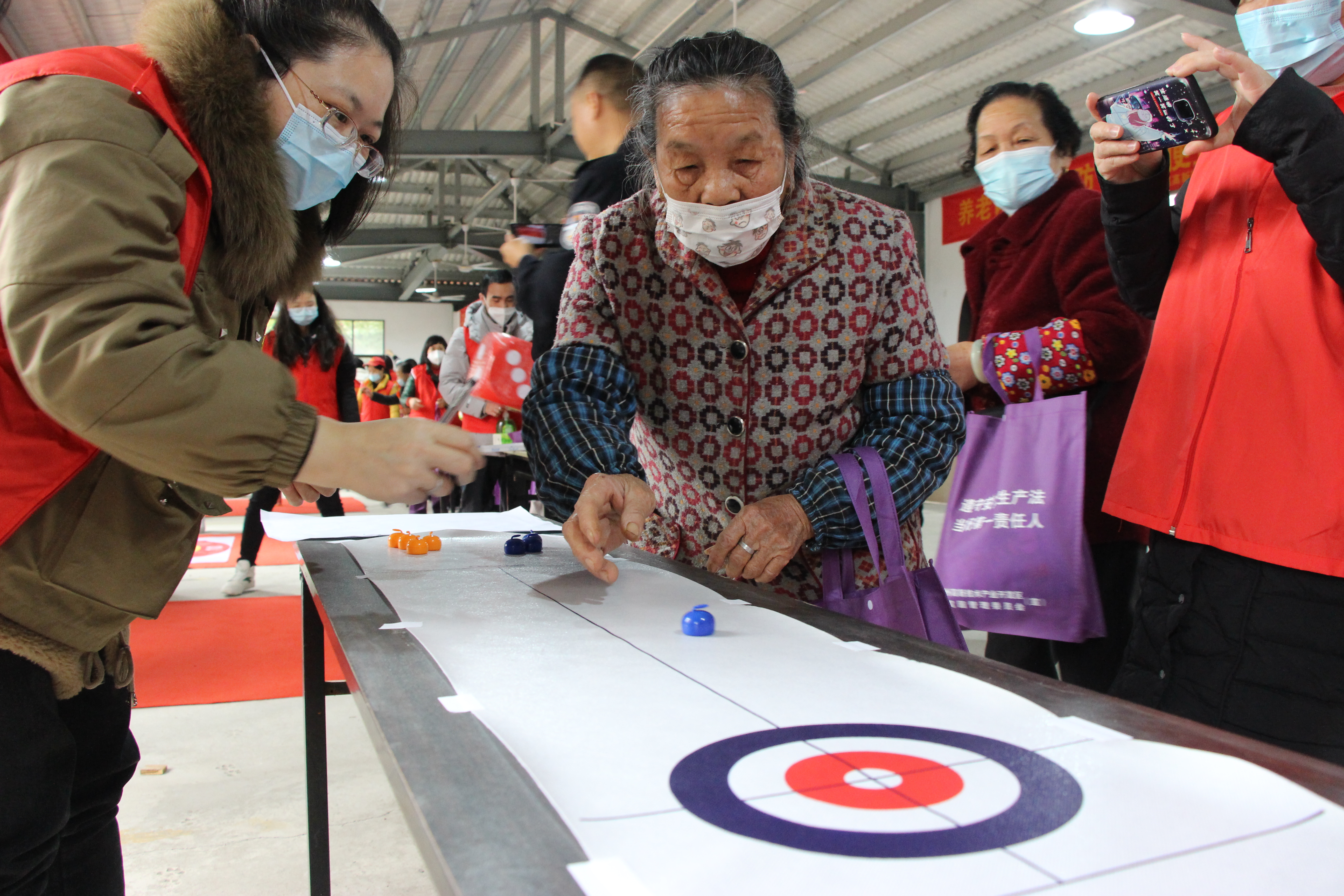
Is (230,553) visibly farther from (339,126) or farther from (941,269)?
(941,269)

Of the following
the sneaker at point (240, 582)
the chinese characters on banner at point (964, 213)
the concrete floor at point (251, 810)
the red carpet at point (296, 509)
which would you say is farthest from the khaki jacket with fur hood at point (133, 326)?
the chinese characters on banner at point (964, 213)

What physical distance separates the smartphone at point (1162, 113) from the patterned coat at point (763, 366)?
341 mm

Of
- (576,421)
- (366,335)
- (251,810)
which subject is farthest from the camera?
(366,335)

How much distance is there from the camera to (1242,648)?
1.19 m

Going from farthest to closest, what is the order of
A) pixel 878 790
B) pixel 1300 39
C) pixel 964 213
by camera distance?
pixel 964 213 < pixel 1300 39 < pixel 878 790

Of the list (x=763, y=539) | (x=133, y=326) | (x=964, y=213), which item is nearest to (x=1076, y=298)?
(x=763, y=539)

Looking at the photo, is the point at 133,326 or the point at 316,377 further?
the point at 316,377

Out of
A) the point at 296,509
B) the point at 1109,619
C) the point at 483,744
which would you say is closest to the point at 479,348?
the point at 296,509

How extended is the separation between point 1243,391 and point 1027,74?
7198 millimetres

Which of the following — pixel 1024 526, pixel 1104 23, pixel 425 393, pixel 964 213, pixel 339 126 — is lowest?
pixel 1024 526

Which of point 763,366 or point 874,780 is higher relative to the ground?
point 763,366

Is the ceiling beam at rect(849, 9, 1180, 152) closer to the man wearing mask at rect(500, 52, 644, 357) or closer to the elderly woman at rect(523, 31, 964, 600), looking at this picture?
the man wearing mask at rect(500, 52, 644, 357)

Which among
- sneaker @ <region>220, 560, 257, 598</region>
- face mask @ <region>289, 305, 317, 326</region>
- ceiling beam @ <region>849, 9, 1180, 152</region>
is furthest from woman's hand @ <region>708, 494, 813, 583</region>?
ceiling beam @ <region>849, 9, 1180, 152</region>

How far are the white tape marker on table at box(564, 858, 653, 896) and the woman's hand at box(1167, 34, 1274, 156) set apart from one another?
1149 mm
